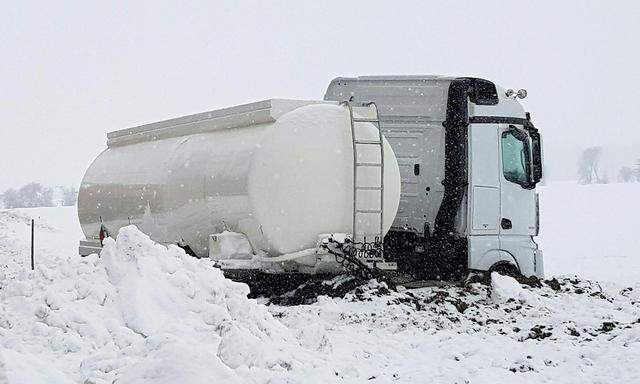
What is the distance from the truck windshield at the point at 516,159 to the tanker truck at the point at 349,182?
0.02 m

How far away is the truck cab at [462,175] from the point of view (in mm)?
11188

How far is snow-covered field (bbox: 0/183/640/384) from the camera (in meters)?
5.23

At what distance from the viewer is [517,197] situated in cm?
1145

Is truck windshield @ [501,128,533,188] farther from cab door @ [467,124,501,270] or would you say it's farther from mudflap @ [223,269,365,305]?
mudflap @ [223,269,365,305]

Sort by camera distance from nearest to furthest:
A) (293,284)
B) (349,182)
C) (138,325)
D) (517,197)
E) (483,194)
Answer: (138,325) < (349,182) < (293,284) < (483,194) < (517,197)

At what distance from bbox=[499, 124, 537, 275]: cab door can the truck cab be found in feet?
0.05

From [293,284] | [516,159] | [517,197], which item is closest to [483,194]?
[517,197]

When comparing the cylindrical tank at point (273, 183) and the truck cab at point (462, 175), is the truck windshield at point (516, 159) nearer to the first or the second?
the truck cab at point (462, 175)

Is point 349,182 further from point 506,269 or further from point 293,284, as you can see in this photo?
point 506,269

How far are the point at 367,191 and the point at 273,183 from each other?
1339 mm

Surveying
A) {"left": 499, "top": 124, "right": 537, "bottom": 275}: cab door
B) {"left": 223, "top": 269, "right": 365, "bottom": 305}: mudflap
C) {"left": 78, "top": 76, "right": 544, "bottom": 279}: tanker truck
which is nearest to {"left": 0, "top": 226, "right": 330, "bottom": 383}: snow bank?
{"left": 78, "top": 76, "right": 544, "bottom": 279}: tanker truck

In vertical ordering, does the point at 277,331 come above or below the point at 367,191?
below

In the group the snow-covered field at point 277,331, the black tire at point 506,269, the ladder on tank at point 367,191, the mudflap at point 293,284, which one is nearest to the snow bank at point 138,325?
the snow-covered field at point 277,331

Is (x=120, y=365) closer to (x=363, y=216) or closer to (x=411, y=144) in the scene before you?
(x=363, y=216)
